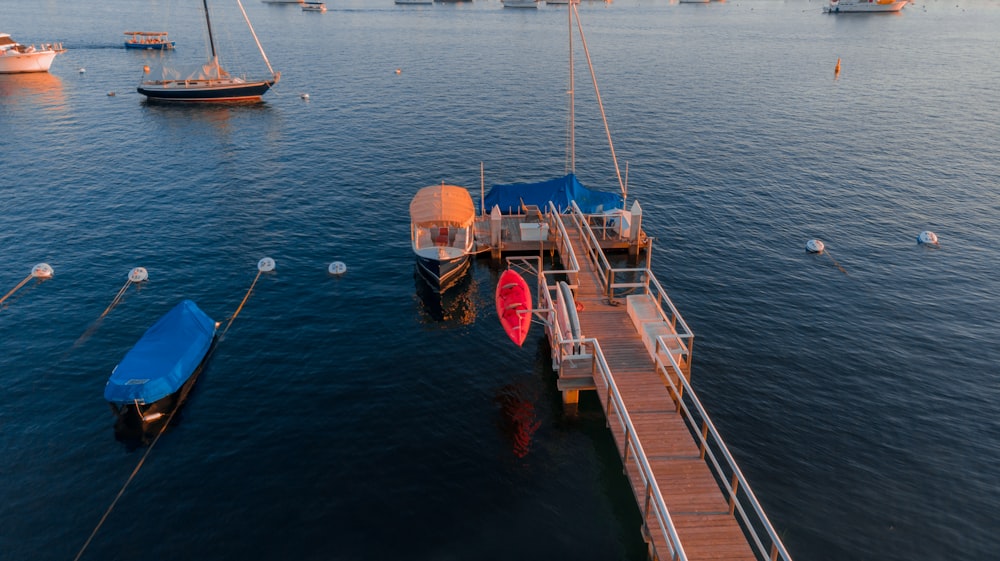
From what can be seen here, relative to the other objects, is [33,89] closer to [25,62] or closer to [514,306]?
[25,62]

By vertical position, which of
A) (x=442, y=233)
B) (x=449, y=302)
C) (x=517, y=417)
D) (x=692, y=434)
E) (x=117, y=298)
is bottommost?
(x=517, y=417)

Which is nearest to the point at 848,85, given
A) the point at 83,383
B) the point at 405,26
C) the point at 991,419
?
the point at 991,419

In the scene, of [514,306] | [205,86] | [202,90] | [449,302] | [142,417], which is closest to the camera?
[142,417]

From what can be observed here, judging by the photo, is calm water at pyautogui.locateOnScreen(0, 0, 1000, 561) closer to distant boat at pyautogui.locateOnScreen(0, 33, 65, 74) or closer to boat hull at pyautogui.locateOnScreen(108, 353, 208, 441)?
boat hull at pyautogui.locateOnScreen(108, 353, 208, 441)

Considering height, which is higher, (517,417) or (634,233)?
(634,233)

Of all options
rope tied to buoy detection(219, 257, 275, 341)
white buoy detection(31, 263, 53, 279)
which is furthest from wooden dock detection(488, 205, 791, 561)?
white buoy detection(31, 263, 53, 279)

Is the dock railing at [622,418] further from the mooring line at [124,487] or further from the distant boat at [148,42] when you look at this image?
the distant boat at [148,42]

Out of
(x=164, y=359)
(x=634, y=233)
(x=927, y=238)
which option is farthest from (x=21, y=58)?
(x=927, y=238)
